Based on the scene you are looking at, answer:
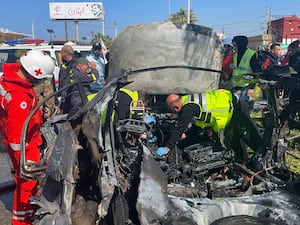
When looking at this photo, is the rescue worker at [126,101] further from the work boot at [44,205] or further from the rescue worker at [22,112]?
the work boot at [44,205]

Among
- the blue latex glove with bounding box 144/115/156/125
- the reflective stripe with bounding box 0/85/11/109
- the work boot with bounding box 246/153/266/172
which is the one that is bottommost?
the work boot with bounding box 246/153/266/172

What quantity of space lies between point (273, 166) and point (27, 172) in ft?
7.10

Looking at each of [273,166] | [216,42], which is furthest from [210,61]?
[273,166]

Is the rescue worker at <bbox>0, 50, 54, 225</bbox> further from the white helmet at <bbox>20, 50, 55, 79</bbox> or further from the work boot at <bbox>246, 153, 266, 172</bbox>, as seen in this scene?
the work boot at <bbox>246, 153, 266, 172</bbox>

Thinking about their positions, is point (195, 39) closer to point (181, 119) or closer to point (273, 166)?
point (181, 119)

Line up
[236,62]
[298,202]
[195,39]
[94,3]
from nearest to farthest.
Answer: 1. [298,202]
2. [195,39]
3. [236,62]
4. [94,3]

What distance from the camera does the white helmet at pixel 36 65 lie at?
3408 mm

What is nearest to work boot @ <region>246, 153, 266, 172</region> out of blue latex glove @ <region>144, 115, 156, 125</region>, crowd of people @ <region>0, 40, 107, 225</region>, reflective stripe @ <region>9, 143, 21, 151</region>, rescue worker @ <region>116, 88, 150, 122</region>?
blue latex glove @ <region>144, 115, 156, 125</region>

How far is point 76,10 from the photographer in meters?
23.6

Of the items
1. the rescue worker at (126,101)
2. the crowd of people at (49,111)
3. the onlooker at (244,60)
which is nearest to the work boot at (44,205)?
the crowd of people at (49,111)

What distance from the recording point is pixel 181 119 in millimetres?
3623

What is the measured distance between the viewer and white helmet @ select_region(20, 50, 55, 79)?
3.41 metres

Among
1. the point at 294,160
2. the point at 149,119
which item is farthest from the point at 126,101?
the point at 294,160

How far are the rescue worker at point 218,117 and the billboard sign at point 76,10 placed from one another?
65.8 feet
